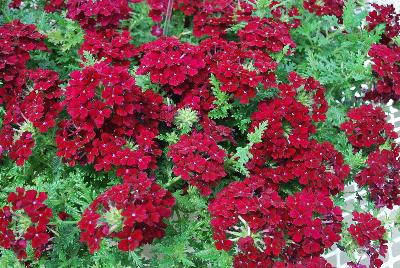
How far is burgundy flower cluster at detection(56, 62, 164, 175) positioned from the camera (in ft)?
6.46

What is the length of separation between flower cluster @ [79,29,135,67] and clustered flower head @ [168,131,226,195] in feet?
1.91

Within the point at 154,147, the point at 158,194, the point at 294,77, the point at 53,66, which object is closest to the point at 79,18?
the point at 53,66

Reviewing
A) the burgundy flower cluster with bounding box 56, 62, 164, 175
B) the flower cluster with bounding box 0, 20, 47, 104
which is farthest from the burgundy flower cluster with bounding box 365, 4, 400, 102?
the flower cluster with bounding box 0, 20, 47, 104

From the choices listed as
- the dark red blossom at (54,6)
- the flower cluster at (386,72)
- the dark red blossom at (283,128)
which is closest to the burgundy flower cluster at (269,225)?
the dark red blossom at (283,128)

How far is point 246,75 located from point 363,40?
1.05m

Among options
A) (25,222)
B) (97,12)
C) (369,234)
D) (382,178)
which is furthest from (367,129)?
(25,222)

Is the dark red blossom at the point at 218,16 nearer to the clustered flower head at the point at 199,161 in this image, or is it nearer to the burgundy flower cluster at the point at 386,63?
the burgundy flower cluster at the point at 386,63

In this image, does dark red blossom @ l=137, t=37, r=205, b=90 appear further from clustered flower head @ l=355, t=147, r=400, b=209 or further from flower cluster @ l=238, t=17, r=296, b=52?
clustered flower head @ l=355, t=147, r=400, b=209

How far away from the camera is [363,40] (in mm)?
2928

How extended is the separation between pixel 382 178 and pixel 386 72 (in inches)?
22.6

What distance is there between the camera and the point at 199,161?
1.99m

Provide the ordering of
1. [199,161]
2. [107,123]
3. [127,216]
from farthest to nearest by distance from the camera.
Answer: [107,123]
[199,161]
[127,216]

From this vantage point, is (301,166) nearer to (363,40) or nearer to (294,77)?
(294,77)

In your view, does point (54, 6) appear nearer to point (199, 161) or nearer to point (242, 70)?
point (242, 70)
